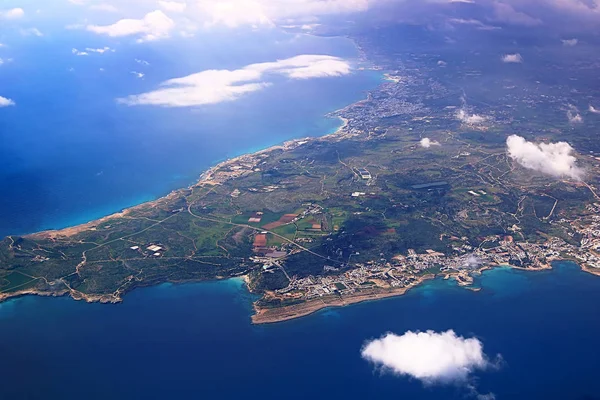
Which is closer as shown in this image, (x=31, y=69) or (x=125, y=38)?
(x=31, y=69)

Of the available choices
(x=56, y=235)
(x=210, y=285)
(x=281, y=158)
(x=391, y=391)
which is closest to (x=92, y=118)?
(x=281, y=158)

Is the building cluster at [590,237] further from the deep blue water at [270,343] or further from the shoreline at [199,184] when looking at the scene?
the shoreline at [199,184]

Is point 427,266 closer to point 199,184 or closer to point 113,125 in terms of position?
point 199,184

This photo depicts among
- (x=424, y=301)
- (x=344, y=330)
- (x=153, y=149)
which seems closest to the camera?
(x=344, y=330)

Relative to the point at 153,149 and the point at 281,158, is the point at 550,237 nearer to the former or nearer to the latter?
the point at 281,158

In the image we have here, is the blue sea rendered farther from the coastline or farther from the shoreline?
the shoreline

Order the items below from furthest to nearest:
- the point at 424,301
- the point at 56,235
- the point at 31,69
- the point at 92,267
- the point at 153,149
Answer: the point at 31,69
the point at 153,149
the point at 56,235
the point at 92,267
the point at 424,301
